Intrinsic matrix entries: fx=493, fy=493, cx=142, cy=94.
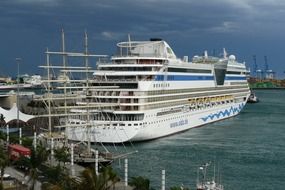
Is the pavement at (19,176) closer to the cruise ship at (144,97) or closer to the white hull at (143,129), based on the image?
the cruise ship at (144,97)

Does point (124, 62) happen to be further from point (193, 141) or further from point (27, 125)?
point (27, 125)

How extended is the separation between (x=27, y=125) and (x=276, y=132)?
33.9 meters

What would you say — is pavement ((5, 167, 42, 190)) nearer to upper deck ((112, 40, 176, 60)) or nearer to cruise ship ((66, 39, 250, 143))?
cruise ship ((66, 39, 250, 143))

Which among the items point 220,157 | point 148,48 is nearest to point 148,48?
point 148,48

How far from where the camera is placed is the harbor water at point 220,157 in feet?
127

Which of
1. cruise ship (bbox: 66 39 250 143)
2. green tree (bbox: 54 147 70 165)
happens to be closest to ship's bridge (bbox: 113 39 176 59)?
cruise ship (bbox: 66 39 250 143)

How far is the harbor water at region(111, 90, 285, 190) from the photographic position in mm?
38562

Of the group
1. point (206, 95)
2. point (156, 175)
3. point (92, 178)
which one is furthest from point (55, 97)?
point (92, 178)

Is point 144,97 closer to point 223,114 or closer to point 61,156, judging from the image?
point 61,156

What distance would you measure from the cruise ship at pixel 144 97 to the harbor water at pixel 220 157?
1943mm

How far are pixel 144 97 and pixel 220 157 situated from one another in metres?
11.6

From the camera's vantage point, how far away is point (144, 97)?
180 feet

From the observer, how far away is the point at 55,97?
182ft

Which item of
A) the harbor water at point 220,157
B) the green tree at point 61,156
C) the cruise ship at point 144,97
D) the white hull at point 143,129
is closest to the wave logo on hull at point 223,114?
the cruise ship at point 144,97
